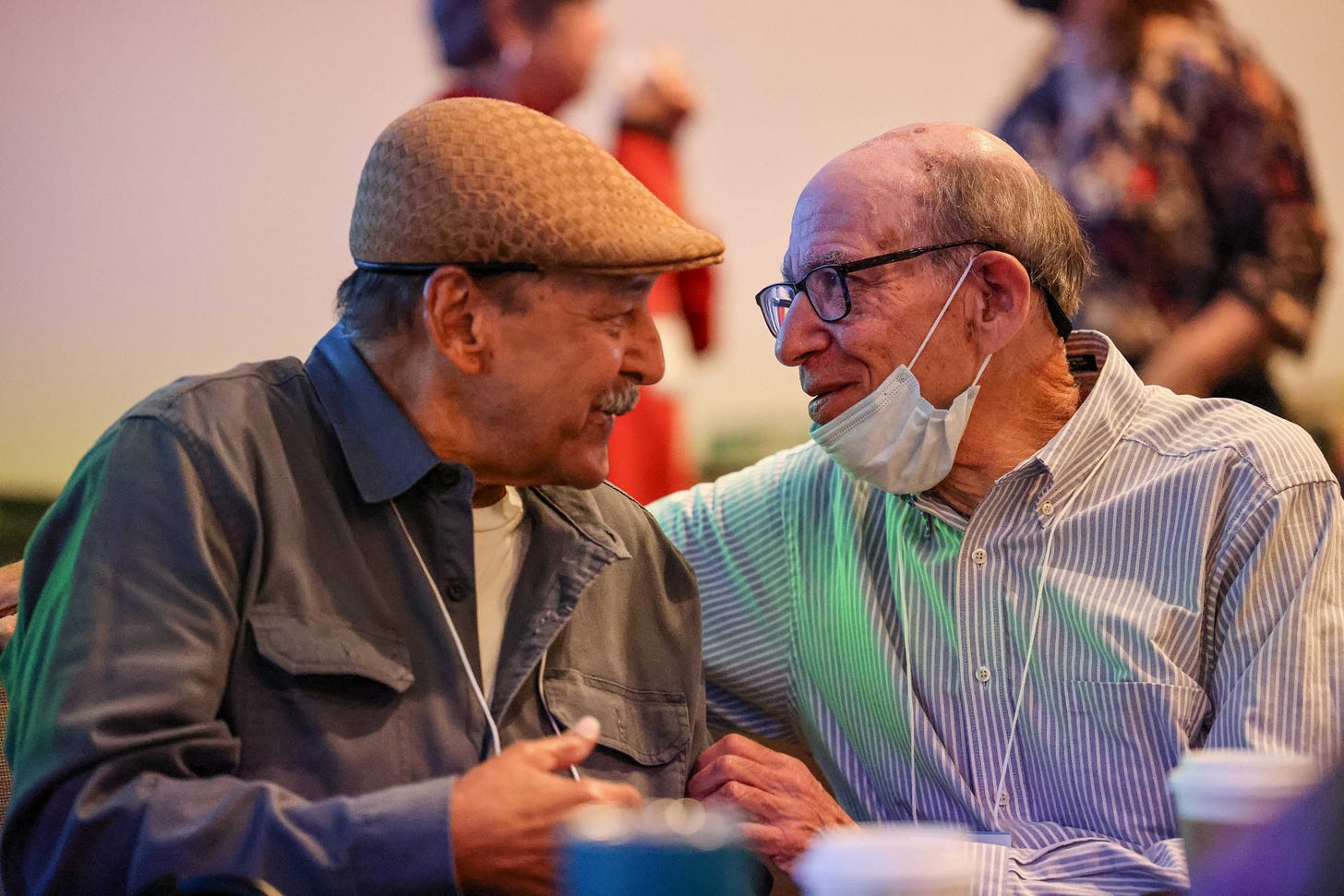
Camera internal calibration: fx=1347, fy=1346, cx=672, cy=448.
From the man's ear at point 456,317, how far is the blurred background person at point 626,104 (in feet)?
5.31

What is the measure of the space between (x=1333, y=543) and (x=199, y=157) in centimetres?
237

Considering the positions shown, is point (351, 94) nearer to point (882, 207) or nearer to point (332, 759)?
point (882, 207)

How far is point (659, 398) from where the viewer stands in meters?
3.20

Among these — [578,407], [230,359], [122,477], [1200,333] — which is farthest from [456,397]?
[1200,333]

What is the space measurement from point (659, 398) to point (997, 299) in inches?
51.3

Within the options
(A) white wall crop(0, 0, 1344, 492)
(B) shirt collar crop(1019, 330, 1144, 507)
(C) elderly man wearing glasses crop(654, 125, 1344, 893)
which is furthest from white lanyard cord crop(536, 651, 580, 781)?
(A) white wall crop(0, 0, 1344, 492)

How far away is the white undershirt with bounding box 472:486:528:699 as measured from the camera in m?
1.51

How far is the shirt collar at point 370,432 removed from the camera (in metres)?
1.44

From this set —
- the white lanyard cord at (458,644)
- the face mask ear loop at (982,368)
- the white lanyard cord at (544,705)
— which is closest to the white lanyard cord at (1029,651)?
the face mask ear loop at (982,368)

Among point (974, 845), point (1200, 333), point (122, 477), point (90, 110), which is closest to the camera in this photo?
point (122, 477)

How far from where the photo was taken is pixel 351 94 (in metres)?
3.08

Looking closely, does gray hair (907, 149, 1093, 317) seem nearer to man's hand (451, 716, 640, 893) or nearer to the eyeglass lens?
the eyeglass lens

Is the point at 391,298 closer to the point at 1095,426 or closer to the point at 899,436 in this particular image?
the point at 899,436

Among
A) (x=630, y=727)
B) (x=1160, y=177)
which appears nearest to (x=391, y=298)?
(x=630, y=727)
